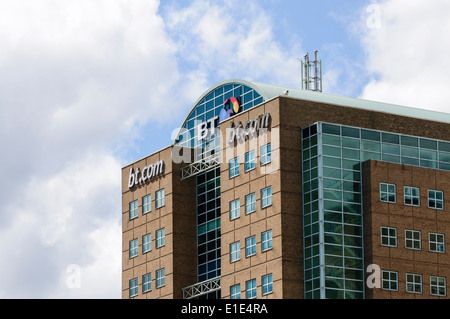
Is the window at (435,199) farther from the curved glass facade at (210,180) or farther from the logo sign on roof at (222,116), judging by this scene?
the logo sign on roof at (222,116)

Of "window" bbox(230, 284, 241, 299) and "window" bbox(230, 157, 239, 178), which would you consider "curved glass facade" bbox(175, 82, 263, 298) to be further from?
"window" bbox(230, 157, 239, 178)

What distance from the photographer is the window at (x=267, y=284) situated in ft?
331

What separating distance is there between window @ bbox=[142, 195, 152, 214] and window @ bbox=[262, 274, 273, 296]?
21.3 m

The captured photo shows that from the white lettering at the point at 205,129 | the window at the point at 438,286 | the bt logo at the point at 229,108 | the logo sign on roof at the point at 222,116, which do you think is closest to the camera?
the window at the point at 438,286

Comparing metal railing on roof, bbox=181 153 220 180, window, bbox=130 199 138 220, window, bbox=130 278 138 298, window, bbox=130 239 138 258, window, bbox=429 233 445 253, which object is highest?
metal railing on roof, bbox=181 153 220 180

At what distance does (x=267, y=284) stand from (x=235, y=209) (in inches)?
340

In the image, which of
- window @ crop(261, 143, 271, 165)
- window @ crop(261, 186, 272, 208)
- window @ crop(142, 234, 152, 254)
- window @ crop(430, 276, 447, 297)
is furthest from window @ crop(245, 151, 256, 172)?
window @ crop(430, 276, 447, 297)

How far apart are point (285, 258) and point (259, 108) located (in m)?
13.5

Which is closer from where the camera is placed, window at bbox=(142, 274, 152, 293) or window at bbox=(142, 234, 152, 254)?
window at bbox=(142, 274, 152, 293)

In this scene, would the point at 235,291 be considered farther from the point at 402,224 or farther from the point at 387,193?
the point at 387,193

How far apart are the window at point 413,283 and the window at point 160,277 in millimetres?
25299

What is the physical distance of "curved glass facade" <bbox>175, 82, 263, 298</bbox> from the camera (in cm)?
11331

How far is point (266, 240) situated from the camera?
102 m

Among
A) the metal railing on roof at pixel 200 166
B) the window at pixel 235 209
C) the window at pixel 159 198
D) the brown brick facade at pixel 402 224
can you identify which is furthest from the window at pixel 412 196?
the window at pixel 159 198
